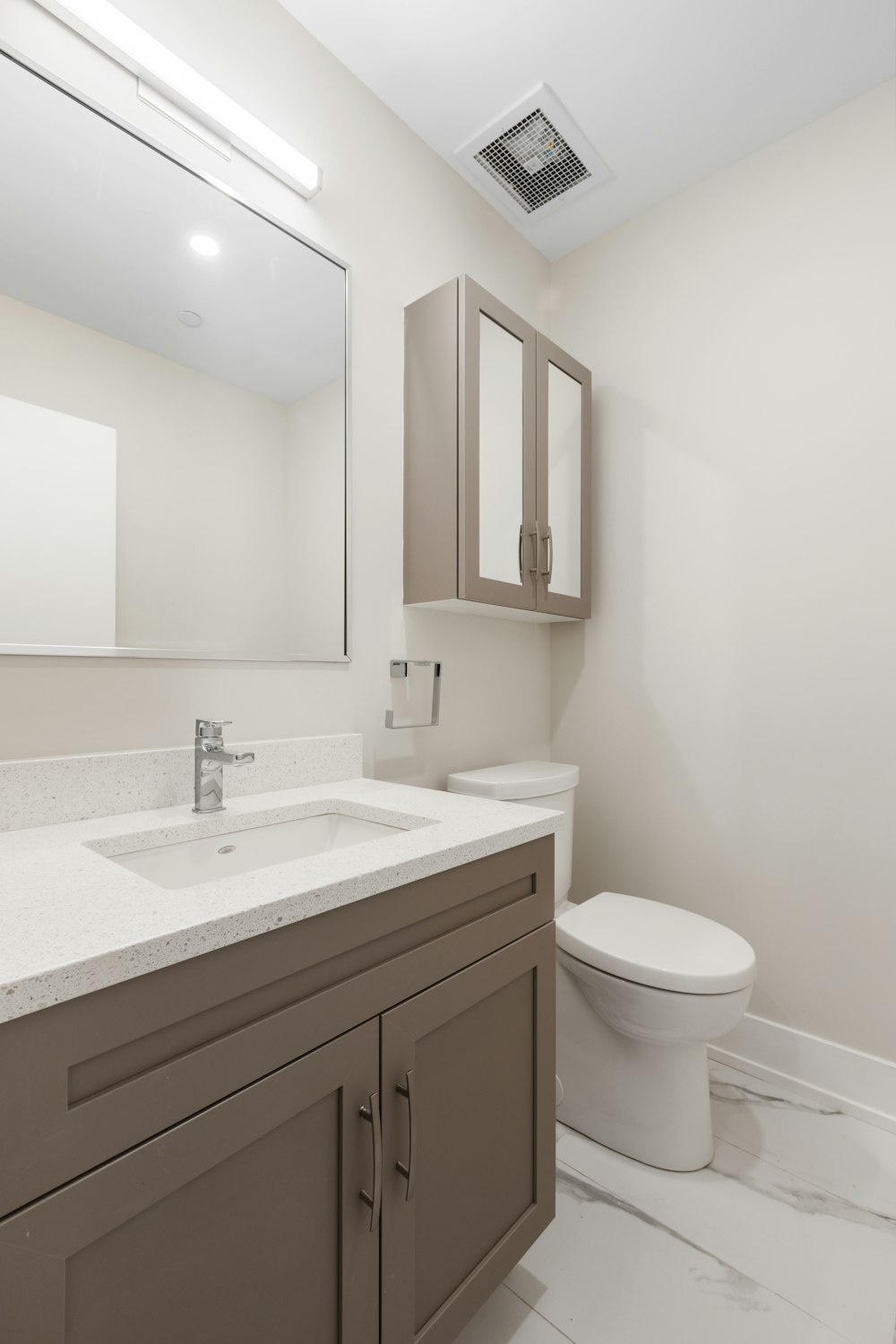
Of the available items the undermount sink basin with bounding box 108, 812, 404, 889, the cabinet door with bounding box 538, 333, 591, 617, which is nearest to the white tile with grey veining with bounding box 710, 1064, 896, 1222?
the undermount sink basin with bounding box 108, 812, 404, 889

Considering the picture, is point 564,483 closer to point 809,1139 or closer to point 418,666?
point 418,666

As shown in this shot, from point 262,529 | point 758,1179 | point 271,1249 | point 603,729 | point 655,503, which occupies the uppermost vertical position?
point 655,503

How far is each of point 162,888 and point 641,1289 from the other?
3.73 feet

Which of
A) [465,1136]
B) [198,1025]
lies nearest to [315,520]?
[198,1025]

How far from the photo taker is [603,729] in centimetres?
212

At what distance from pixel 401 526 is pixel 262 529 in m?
0.42

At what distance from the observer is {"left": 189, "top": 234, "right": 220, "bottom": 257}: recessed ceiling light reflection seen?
1265mm

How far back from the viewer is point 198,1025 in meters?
0.63

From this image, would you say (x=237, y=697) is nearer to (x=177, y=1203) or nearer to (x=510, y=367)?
(x=177, y=1203)

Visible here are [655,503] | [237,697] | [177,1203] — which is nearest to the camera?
[177,1203]

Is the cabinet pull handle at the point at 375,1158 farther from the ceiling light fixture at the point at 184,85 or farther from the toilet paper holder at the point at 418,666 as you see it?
the ceiling light fixture at the point at 184,85

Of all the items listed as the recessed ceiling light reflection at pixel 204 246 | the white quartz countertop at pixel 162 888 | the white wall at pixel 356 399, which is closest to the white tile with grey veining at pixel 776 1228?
the white quartz countertop at pixel 162 888

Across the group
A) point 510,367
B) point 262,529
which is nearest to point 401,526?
point 262,529

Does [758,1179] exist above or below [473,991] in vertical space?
below
